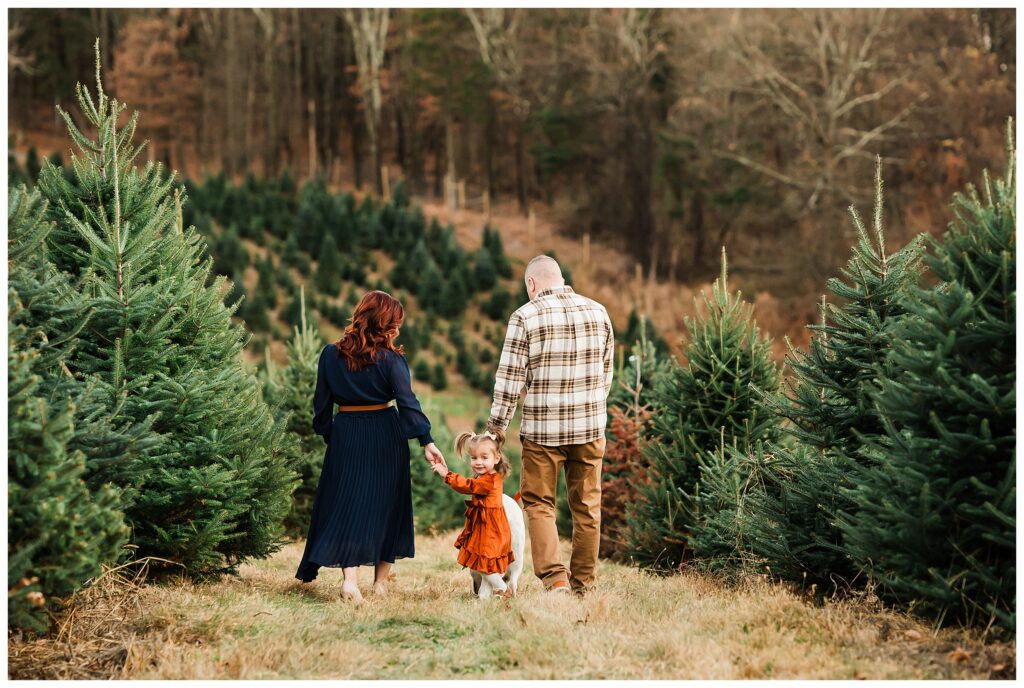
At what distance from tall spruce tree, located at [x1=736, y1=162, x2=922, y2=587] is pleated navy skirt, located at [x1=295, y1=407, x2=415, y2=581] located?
2.43 metres

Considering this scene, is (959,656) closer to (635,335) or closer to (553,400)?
(553,400)

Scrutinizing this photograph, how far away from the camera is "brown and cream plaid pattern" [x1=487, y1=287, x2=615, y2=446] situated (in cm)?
594

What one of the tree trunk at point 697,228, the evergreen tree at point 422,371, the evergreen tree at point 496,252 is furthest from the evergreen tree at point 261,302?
the tree trunk at point 697,228

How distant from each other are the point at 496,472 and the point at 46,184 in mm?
3649

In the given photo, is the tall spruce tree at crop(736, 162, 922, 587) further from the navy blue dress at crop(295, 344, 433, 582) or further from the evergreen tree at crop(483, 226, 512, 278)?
the evergreen tree at crop(483, 226, 512, 278)

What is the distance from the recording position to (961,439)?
15.0ft

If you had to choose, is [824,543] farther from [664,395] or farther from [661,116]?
[661,116]

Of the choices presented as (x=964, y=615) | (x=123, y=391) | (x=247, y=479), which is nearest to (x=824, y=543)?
(x=964, y=615)

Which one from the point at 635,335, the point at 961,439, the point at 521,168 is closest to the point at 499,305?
the point at 635,335

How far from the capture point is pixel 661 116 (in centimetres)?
3725

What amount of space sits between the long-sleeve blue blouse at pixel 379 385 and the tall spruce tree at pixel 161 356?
60cm

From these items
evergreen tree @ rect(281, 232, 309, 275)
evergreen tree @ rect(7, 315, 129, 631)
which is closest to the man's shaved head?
evergreen tree @ rect(7, 315, 129, 631)

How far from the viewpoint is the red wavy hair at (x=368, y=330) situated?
6168 mm

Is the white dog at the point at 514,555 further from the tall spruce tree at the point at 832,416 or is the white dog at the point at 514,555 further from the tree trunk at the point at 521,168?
the tree trunk at the point at 521,168
